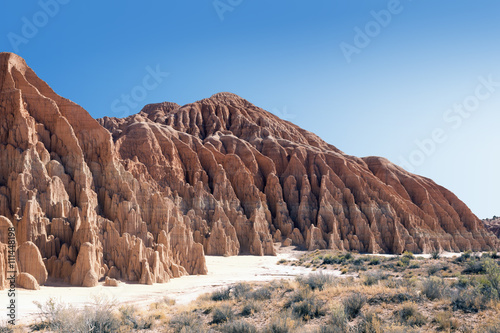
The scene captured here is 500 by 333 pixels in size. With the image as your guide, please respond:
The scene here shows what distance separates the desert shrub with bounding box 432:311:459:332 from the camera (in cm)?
1202

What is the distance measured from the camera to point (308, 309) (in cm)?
1478

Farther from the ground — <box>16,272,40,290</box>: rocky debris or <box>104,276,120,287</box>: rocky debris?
<box>16,272,40,290</box>: rocky debris

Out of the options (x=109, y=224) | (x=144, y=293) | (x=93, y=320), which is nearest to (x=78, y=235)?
(x=109, y=224)

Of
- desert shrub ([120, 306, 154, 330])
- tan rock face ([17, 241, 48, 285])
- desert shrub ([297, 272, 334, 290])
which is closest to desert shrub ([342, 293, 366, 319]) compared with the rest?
desert shrub ([297, 272, 334, 290])

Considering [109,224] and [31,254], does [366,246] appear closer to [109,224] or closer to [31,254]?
[109,224]

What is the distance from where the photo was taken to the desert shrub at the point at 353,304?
46.1 feet

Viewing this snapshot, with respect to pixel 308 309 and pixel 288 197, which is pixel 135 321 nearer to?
pixel 308 309

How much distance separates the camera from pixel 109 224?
3098cm

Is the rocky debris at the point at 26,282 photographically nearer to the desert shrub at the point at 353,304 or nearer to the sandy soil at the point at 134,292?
the sandy soil at the point at 134,292

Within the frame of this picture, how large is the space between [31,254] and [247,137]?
2998 inches

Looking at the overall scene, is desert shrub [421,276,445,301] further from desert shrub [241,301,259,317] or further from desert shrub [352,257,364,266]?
desert shrub [352,257,364,266]

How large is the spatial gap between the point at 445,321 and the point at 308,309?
4.96 m

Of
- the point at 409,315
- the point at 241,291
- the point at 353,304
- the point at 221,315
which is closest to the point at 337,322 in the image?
the point at 353,304

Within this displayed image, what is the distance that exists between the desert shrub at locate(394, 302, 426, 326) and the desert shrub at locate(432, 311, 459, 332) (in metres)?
0.48
